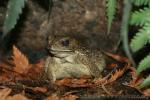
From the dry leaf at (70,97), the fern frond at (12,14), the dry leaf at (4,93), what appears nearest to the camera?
the fern frond at (12,14)

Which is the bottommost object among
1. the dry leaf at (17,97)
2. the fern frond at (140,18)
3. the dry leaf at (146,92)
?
the dry leaf at (146,92)

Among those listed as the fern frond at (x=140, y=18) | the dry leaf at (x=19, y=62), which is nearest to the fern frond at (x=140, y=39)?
the fern frond at (x=140, y=18)

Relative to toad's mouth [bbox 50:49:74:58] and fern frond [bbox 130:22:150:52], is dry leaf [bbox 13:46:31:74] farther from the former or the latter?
fern frond [bbox 130:22:150:52]

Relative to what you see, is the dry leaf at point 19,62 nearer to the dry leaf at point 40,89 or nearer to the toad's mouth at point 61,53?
the toad's mouth at point 61,53

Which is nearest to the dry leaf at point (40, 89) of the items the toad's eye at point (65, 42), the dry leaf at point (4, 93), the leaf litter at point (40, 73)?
the leaf litter at point (40, 73)

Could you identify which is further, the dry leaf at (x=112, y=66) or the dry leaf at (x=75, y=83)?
the dry leaf at (x=112, y=66)

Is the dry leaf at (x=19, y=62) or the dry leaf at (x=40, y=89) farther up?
the dry leaf at (x=19, y=62)

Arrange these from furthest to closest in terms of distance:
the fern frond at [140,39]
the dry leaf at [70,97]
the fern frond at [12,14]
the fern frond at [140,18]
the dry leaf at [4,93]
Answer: the dry leaf at [70,97] → the dry leaf at [4,93] → the fern frond at [140,18] → the fern frond at [140,39] → the fern frond at [12,14]

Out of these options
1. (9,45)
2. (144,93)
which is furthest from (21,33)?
(144,93)

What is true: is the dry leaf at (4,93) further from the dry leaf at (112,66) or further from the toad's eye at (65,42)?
the dry leaf at (112,66)

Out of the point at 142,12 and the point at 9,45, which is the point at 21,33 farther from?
the point at 142,12
